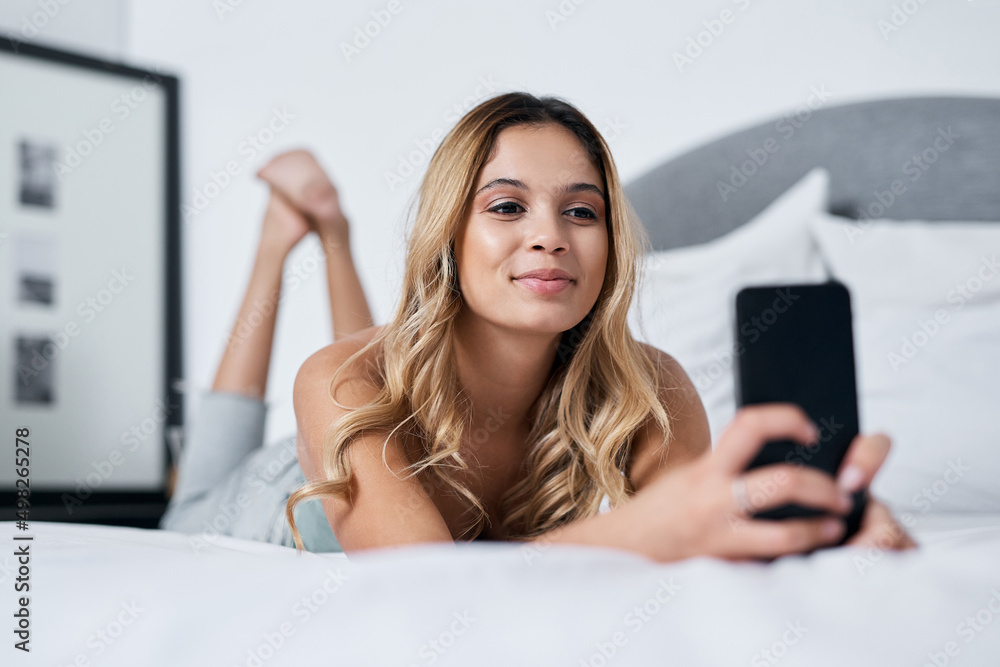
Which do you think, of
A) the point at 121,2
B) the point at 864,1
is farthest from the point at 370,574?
the point at 121,2

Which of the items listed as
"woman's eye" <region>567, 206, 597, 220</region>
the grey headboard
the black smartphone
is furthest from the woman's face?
the grey headboard

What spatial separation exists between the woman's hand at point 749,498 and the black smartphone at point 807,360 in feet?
0.03

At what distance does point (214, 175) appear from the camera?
2.94 metres

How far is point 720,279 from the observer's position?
1706mm

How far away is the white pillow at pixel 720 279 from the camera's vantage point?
5.39 feet

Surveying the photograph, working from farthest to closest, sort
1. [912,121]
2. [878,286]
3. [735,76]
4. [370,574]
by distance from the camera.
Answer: [735,76] → [912,121] → [878,286] → [370,574]

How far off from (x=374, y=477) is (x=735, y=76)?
1.49 m

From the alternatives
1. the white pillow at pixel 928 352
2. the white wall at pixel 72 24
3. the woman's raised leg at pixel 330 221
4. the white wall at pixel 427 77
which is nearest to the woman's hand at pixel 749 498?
the white pillow at pixel 928 352

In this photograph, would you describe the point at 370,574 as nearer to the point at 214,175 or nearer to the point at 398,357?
the point at 398,357

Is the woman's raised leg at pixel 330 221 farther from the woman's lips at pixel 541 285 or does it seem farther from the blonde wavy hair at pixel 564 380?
the woman's lips at pixel 541 285

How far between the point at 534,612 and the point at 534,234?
0.63 metres

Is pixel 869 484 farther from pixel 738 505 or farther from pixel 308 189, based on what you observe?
pixel 308 189

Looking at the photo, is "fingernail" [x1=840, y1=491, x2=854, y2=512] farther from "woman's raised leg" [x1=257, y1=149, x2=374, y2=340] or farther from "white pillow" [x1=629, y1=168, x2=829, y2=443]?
"woman's raised leg" [x1=257, y1=149, x2=374, y2=340]

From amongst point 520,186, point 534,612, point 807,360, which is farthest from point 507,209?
point 534,612
